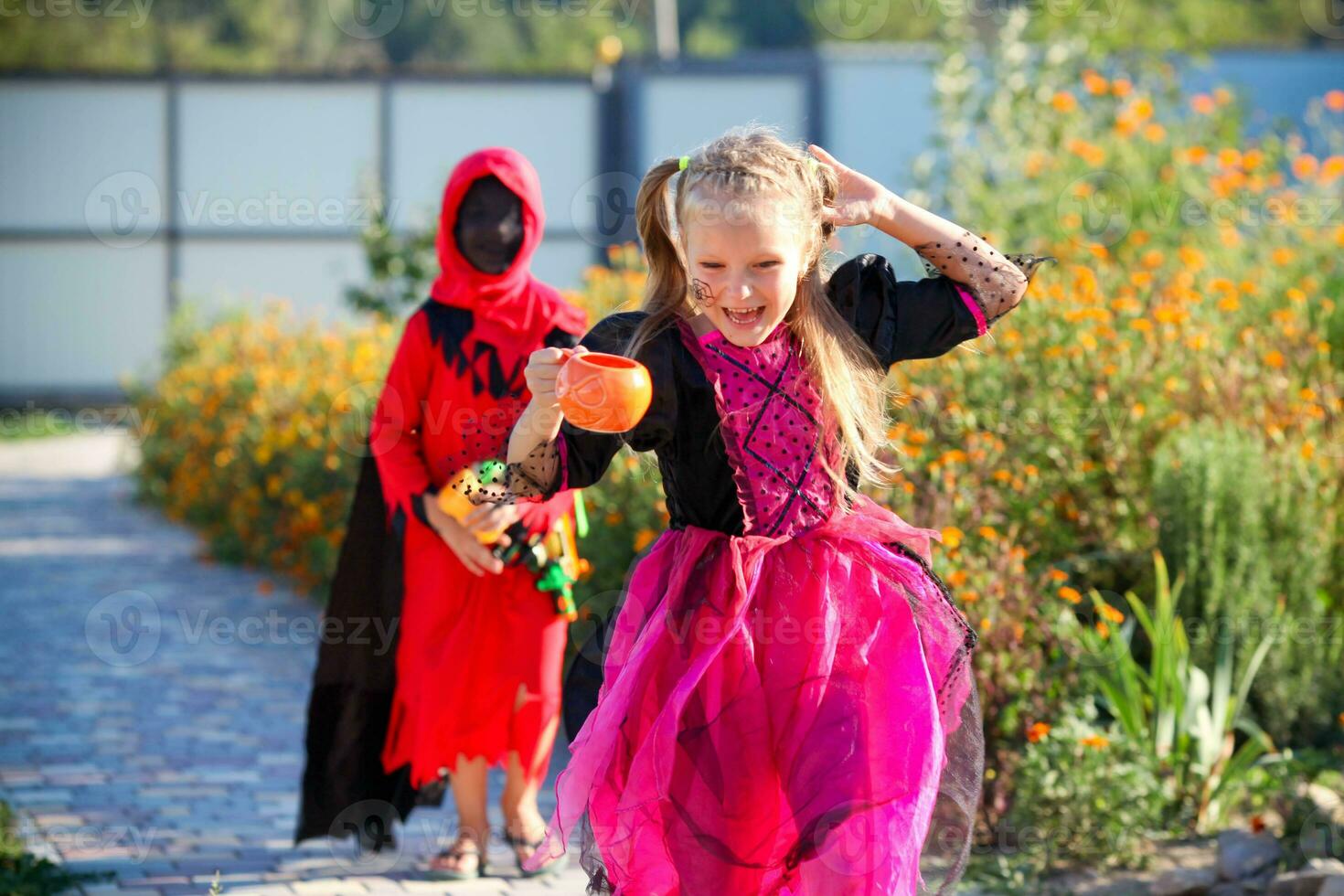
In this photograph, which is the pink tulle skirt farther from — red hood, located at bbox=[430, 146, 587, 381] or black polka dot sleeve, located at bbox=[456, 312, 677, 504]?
red hood, located at bbox=[430, 146, 587, 381]

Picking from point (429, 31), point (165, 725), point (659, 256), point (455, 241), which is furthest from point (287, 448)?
point (429, 31)

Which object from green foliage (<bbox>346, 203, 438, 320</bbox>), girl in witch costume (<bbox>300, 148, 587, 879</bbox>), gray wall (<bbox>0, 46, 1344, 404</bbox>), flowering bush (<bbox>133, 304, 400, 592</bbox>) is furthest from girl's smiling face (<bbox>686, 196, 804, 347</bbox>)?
gray wall (<bbox>0, 46, 1344, 404</bbox>)

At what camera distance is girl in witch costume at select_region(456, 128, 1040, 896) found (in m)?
2.61

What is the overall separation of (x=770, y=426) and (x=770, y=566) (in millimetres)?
244

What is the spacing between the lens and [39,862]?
3.94m

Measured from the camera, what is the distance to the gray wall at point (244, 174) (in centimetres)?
1623

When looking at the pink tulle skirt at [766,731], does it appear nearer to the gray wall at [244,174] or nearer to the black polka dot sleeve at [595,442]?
the black polka dot sleeve at [595,442]

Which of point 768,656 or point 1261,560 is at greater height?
point 768,656

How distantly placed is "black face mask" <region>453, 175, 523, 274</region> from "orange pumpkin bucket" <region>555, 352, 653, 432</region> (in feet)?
5.51

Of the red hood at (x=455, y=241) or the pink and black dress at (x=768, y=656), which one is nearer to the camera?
the pink and black dress at (x=768, y=656)

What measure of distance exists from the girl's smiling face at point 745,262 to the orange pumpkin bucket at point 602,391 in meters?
0.22

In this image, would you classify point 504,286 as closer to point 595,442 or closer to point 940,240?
point 595,442

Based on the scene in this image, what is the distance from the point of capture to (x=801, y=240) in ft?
8.79

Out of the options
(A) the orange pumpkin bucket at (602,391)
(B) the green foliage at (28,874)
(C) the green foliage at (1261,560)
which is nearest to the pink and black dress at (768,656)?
(A) the orange pumpkin bucket at (602,391)
